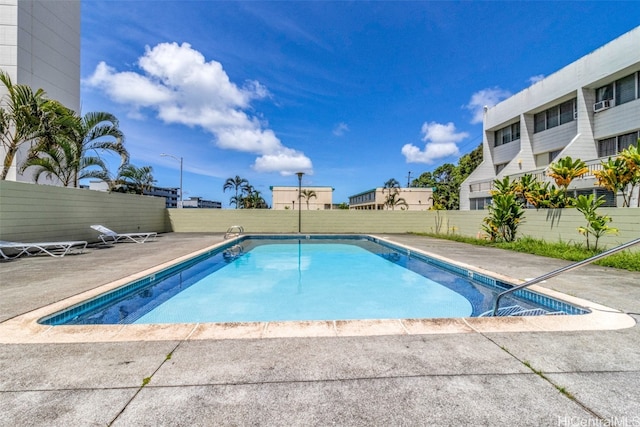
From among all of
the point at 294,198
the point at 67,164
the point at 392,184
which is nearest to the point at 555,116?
the point at 67,164

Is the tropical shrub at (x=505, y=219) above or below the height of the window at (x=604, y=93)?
below

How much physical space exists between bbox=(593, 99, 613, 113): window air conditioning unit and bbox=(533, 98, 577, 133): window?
1.07m

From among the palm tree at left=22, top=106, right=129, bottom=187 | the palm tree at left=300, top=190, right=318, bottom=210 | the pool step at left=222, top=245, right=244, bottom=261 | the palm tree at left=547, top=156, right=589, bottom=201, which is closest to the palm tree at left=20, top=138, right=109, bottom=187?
the palm tree at left=22, top=106, right=129, bottom=187

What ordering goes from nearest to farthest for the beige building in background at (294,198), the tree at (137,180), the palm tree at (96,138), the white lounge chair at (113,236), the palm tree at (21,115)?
the palm tree at (21,115)
the white lounge chair at (113,236)
the palm tree at (96,138)
the tree at (137,180)
the beige building in background at (294,198)

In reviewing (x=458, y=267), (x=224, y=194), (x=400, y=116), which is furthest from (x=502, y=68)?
(x=224, y=194)

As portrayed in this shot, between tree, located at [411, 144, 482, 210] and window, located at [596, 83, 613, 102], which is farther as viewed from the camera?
tree, located at [411, 144, 482, 210]

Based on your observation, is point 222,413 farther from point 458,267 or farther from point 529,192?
point 529,192

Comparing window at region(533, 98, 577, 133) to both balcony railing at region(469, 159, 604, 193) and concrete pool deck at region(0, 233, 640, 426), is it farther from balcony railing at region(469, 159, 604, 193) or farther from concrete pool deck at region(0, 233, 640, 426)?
concrete pool deck at region(0, 233, 640, 426)

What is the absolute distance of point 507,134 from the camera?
781 inches

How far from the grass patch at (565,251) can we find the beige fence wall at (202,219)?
462 millimetres

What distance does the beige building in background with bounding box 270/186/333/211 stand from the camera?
45531 mm

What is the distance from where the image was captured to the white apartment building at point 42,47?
14.5 metres

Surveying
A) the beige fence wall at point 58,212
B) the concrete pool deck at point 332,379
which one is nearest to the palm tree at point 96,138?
the beige fence wall at point 58,212

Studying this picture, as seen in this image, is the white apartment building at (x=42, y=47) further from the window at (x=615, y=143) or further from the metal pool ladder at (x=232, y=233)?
the window at (x=615, y=143)
